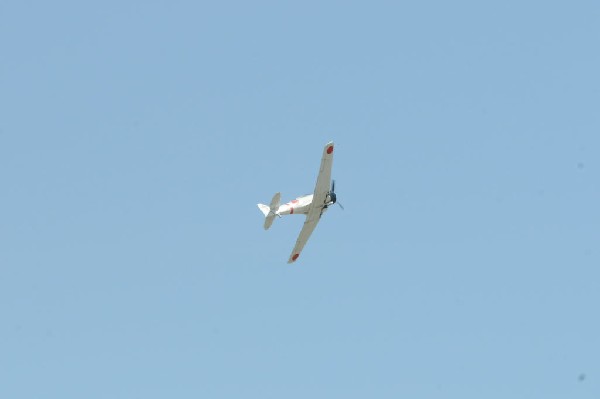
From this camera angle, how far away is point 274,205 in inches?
7510

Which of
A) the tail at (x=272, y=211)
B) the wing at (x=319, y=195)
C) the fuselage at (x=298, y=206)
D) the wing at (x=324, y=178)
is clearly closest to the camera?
the wing at (x=324, y=178)

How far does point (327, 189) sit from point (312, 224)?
292 inches

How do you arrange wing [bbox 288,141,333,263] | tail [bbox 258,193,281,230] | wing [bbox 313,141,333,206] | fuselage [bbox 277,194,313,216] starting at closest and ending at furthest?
1. wing [bbox 313,141,333,206]
2. wing [bbox 288,141,333,263]
3. tail [bbox 258,193,281,230]
4. fuselage [bbox 277,194,313,216]

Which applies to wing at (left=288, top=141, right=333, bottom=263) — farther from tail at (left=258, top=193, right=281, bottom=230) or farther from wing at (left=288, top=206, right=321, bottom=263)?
tail at (left=258, top=193, right=281, bottom=230)

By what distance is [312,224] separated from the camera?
19725cm

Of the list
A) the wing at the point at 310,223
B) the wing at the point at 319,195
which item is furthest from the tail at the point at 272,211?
the wing at the point at 310,223

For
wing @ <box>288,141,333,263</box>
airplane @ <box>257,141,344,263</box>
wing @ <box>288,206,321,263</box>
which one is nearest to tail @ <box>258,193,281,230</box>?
airplane @ <box>257,141,344,263</box>

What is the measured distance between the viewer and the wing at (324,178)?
18775 cm

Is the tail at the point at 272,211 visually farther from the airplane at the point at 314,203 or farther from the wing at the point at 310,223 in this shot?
the wing at the point at 310,223

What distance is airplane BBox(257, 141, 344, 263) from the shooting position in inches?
7431

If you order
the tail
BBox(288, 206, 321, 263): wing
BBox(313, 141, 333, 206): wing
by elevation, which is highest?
BBox(313, 141, 333, 206): wing

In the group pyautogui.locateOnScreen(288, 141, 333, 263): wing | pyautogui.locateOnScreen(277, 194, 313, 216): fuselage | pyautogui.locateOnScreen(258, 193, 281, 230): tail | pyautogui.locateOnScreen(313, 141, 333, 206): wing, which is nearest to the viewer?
pyautogui.locateOnScreen(313, 141, 333, 206): wing

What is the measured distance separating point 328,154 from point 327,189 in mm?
6368

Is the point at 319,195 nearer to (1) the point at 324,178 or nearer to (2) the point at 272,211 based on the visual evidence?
(1) the point at 324,178
